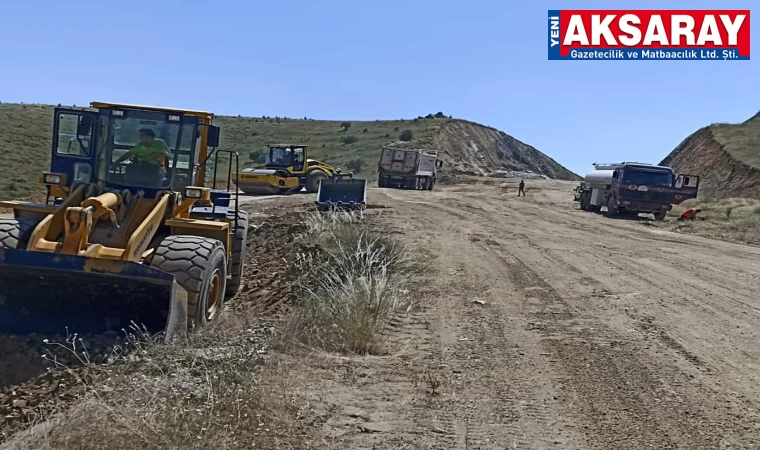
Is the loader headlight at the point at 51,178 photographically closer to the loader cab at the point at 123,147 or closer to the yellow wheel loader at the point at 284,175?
the loader cab at the point at 123,147

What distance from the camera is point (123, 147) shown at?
31.8 feet

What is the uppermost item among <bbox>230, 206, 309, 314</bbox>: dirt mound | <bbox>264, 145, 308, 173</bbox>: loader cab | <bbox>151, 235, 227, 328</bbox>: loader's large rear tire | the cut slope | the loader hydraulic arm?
the cut slope

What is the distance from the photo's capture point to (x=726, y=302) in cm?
1053

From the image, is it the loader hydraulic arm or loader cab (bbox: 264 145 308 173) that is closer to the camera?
the loader hydraulic arm

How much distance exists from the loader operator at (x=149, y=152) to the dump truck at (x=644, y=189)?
21.7m

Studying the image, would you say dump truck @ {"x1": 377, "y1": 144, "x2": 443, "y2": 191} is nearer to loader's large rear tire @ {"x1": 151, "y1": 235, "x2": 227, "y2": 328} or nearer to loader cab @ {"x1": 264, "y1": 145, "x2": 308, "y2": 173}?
loader cab @ {"x1": 264, "y1": 145, "x2": 308, "y2": 173}

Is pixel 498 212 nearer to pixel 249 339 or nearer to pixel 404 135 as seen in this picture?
pixel 249 339

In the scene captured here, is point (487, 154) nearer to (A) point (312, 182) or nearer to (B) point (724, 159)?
(B) point (724, 159)

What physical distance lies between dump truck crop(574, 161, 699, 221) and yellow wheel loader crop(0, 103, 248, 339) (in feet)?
65.9

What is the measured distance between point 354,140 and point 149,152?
209 ft

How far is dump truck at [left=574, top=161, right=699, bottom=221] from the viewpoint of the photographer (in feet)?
90.8

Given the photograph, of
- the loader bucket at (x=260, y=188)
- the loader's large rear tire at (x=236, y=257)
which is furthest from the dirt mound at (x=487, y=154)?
the loader's large rear tire at (x=236, y=257)

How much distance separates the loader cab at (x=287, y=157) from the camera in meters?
35.3

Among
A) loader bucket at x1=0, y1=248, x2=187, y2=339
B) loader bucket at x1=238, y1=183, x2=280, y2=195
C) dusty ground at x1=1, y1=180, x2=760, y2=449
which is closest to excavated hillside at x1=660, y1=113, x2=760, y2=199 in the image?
loader bucket at x1=238, y1=183, x2=280, y2=195
